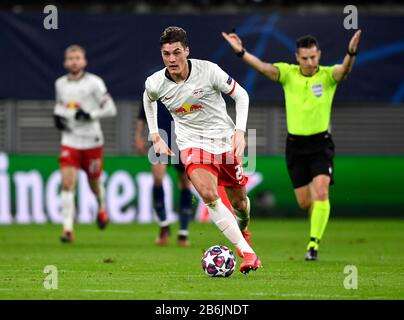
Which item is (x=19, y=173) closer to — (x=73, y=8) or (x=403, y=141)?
(x=73, y=8)

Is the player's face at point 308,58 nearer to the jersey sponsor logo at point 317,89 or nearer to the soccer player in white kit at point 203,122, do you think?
the jersey sponsor logo at point 317,89

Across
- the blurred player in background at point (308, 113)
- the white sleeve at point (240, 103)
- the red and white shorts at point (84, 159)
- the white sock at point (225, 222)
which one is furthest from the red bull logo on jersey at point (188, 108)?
the red and white shorts at point (84, 159)

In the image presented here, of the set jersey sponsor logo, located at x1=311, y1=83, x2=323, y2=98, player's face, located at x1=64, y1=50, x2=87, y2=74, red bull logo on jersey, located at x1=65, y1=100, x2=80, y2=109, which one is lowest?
jersey sponsor logo, located at x1=311, y1=83, x2=323, y2=98

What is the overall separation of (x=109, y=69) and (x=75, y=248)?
591cm

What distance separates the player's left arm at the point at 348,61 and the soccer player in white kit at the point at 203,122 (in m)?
2.34

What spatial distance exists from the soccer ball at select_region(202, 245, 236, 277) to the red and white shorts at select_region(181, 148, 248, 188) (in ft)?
2.64

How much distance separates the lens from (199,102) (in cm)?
1121

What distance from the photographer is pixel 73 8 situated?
2316cm

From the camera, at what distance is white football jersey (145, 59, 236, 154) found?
11102 millimetres

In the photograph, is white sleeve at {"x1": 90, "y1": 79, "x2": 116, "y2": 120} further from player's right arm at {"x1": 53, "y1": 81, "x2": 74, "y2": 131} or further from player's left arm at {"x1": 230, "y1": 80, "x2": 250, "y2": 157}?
player's left arm at {"x1": 230, "y1": 80, "x2": 250, "y2": 157}

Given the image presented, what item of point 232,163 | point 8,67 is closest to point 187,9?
point 8,67

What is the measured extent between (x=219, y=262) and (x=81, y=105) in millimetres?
7245

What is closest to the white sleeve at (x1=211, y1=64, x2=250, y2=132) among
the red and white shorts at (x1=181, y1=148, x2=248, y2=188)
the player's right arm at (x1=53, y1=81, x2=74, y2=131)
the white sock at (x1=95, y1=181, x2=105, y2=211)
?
the red and white shorts at (x1=181, y1=148, x2=248, y2=188)

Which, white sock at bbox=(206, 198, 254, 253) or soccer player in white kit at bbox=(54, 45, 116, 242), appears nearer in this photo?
white sock at bbox=(206, 198, 254, 253)
